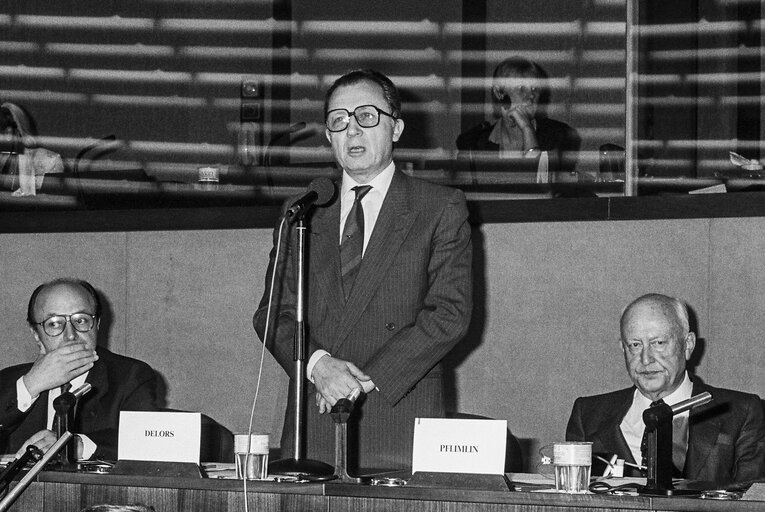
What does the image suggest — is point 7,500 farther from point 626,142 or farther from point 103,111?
point 103,111

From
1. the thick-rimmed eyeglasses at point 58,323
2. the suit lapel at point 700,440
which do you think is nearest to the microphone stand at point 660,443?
the suit lapel at point 700,440

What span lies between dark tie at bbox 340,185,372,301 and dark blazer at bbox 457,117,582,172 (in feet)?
4.71

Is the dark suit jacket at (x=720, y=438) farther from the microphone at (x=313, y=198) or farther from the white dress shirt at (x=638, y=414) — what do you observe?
the microphone at (x=313, y=198)

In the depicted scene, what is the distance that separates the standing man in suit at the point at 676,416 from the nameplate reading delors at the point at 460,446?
3.08ft

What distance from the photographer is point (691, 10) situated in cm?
419

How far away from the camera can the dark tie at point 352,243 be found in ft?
8.80

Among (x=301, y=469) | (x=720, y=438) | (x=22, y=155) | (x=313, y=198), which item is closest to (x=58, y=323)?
(x=313, y=198)

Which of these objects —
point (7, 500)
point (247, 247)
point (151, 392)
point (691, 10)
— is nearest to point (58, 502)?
point (7, 500)

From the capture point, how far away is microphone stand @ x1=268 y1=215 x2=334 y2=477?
Answer: 2188 millimetres

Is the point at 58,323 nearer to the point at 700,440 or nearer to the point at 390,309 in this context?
the point at 390,309

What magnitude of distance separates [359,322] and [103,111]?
4.09 m

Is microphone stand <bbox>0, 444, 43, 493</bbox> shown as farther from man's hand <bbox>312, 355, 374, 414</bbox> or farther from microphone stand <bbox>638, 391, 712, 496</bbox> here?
microphone stand <bbox>638, 391, 712, 496</bbox>

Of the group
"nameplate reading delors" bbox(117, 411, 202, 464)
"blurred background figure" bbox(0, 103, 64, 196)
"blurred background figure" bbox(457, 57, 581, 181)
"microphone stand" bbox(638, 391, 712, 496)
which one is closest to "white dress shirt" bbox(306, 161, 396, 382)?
"nameplate reading delors" bbox(117, 411, 202, 464)

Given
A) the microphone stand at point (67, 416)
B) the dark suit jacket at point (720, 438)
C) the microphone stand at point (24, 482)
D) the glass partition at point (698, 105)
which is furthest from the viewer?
the glass partition at point (698, 105)
